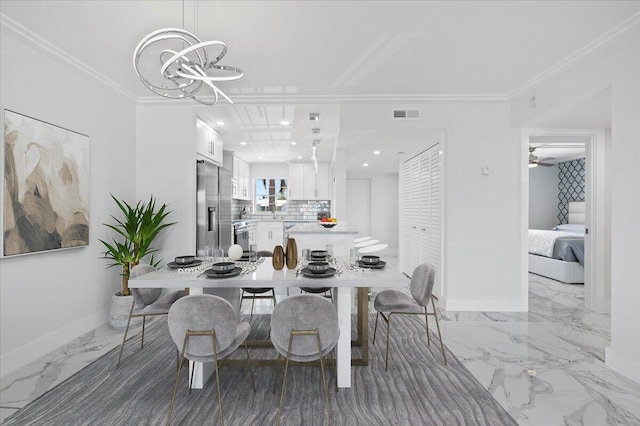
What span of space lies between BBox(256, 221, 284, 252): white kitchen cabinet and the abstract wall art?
180 inches

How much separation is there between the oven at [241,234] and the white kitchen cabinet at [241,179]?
2.49 feet

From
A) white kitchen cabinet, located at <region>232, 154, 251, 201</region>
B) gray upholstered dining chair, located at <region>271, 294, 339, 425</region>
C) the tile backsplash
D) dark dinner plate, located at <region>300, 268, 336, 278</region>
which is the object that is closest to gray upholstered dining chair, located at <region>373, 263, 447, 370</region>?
dark dinner plate, located at <region>300, 268, 336, 278</region>

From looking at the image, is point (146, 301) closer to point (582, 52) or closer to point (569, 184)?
point (582, 52)

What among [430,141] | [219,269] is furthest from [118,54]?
[430,141]

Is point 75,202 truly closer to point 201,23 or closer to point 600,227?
point 201,23

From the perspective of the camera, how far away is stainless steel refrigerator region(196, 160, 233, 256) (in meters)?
4.22

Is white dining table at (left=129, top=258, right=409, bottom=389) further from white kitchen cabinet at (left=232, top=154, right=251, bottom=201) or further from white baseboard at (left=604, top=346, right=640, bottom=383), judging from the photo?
white kitchen cabinet at (left=232, top=154, right=251, bottom=201)

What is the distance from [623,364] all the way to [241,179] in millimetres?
6938

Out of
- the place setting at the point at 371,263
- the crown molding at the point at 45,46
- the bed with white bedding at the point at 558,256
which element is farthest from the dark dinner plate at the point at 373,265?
the bed with white bedding at the point at 558,256

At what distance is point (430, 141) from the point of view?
4527 mm

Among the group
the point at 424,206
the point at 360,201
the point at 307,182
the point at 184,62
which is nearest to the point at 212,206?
the point at 184,62

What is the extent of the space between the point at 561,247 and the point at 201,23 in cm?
608

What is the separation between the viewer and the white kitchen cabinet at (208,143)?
4.49 meters

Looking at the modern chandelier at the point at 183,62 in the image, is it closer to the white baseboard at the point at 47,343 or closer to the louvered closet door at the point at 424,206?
the white baseboard at the point at 47,343
